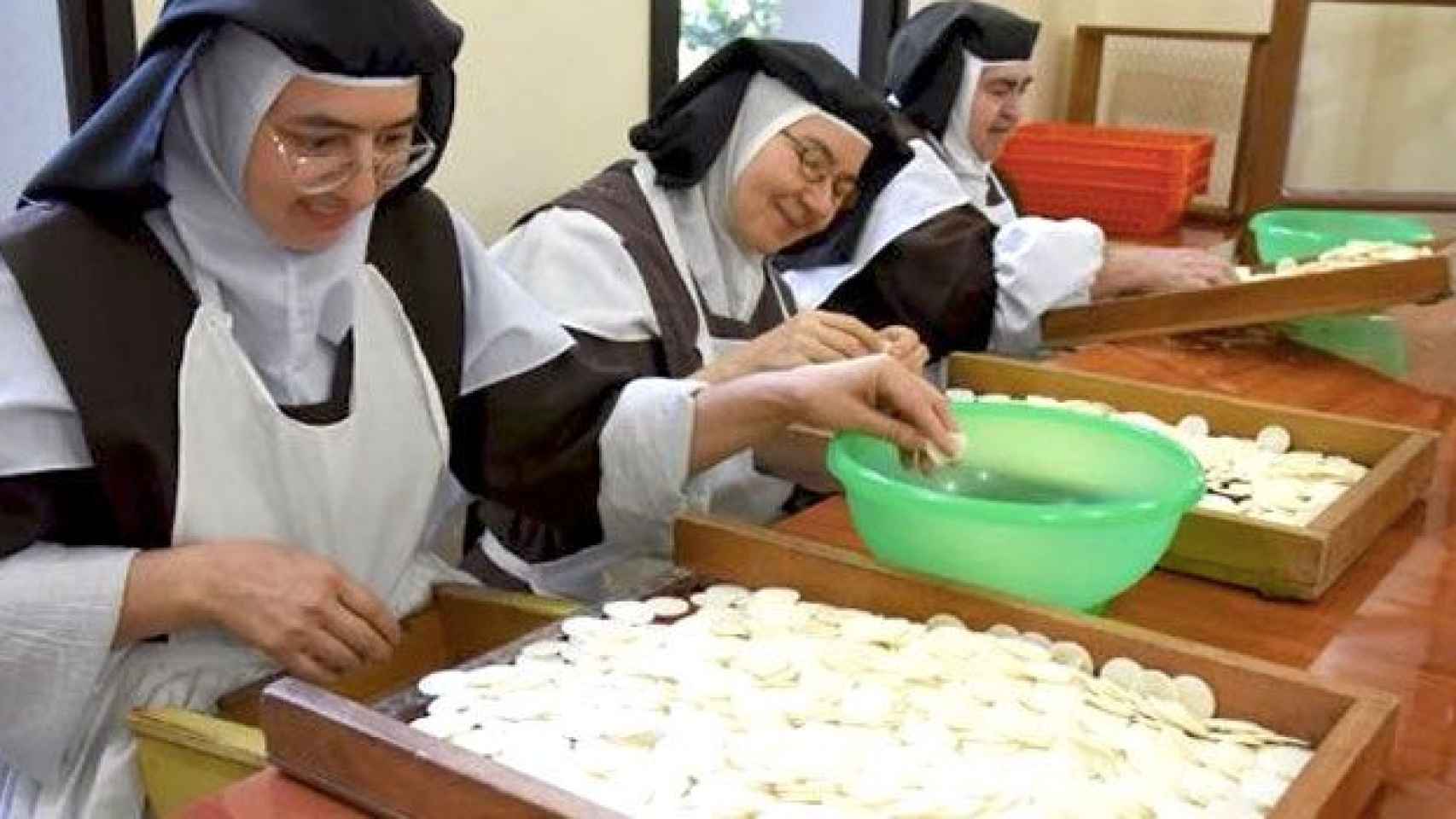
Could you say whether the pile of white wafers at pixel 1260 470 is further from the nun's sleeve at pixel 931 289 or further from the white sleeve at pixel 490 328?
the nun's sleeve at pixel 931 289

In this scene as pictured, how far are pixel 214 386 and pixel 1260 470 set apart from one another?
1.07 meters

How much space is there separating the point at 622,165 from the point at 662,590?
88 cm

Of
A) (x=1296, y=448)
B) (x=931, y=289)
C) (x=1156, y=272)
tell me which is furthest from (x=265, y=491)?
(x=1156, y=272)

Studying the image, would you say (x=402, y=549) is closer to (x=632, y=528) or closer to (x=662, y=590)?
(x=632, y=528)

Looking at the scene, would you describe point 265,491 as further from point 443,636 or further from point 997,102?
point 997,102

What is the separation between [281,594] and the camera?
119 cm

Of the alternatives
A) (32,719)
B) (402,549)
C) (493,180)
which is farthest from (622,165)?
(32,719)

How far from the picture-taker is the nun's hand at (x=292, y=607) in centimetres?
119

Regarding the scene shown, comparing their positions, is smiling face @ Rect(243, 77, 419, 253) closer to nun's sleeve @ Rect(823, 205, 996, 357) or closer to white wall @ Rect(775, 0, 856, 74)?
nun's sleeve @ Rect(823, 205, 996, 357)

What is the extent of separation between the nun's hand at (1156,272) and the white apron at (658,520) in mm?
940

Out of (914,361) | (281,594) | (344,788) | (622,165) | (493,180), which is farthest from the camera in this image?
(493,180)

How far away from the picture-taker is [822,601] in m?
1.18

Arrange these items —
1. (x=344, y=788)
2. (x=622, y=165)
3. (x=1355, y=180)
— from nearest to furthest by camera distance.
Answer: (x=344, y=788)
(x=622, y=165)
(x=1355, y=180)

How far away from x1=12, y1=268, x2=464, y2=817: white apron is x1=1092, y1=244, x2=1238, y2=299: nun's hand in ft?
4.90
